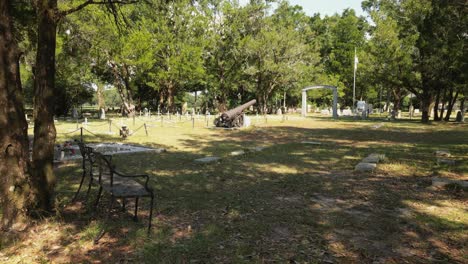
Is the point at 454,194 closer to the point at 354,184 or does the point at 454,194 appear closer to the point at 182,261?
the point at 354,184

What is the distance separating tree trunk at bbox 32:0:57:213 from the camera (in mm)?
4348

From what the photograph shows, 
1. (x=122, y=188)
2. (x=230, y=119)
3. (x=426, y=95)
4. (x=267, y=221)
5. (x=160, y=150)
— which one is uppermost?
(x=426, y=95)

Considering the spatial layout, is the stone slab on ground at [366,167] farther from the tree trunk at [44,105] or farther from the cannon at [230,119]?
the cannon at [230,119]

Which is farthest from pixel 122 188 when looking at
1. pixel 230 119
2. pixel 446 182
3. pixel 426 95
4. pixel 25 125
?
pixel 426 95

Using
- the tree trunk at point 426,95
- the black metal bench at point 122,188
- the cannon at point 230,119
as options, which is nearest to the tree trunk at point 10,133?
the black metal bench at point 122,188

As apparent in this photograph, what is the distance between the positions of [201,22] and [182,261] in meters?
39.3

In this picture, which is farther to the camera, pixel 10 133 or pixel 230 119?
pixel 230 119

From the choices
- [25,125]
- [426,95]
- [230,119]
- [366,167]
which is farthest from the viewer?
[426,95]

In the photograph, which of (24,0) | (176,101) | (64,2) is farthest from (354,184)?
(176,101)

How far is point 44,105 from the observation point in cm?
444

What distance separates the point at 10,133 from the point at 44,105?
58cm

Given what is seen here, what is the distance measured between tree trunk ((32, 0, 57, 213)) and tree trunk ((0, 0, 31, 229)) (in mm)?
265

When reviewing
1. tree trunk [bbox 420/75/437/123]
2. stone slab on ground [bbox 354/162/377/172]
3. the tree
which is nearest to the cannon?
stone slab on ground [bbox 354/162/377/172]

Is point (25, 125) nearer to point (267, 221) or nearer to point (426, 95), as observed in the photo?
point (267, 221)
